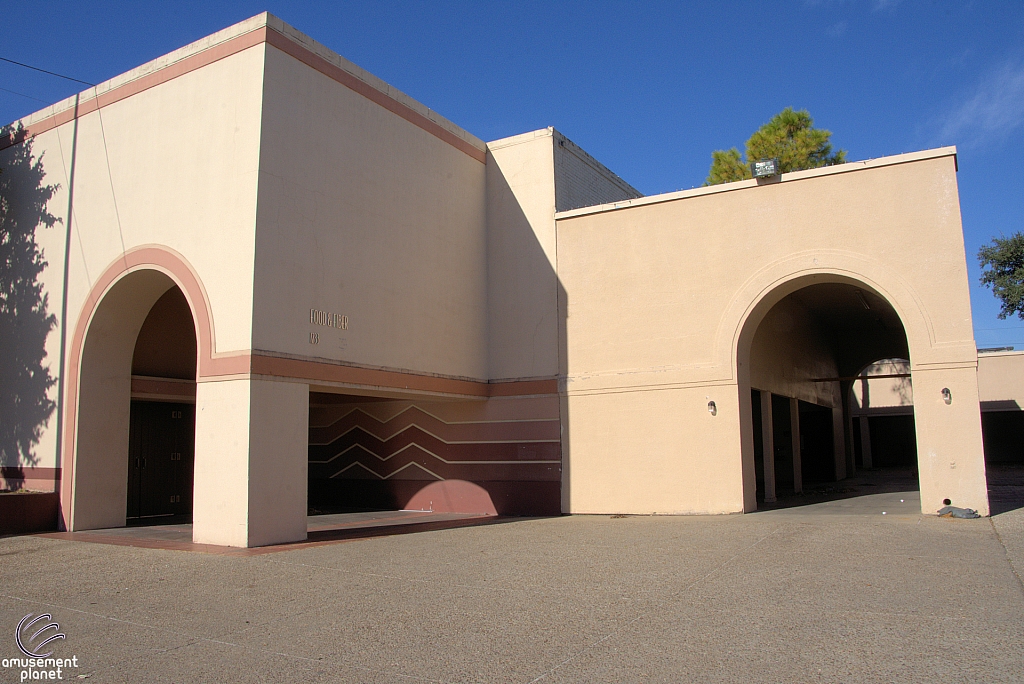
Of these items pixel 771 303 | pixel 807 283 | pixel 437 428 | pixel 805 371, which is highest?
pixel 807 283

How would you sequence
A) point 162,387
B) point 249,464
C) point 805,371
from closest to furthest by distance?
point 249,464 → point 162,387 → point 805,371

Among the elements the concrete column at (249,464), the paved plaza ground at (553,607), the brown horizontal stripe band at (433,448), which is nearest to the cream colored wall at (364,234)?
the concrete column at (249,464)

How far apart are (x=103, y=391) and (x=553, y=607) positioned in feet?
35.2

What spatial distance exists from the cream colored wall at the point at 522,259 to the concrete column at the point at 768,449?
5.32 metres

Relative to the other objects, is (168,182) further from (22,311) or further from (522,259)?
(522,259)

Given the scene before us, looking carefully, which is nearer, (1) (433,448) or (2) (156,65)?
(2) (156,65)

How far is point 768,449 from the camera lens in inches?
685

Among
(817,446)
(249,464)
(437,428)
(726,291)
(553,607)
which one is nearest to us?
(553,607)

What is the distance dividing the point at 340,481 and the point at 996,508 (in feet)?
44.6

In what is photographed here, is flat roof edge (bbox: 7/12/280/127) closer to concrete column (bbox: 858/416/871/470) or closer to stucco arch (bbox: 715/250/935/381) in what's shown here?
stucco arch (bbox: 715/250/935/381)

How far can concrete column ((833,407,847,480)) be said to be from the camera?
25391 mm

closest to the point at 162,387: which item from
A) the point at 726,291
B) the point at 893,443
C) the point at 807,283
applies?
the point at 726,291

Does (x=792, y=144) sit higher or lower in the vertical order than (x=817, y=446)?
higher

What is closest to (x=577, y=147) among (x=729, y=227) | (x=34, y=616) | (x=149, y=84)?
(x=729, y=227)
